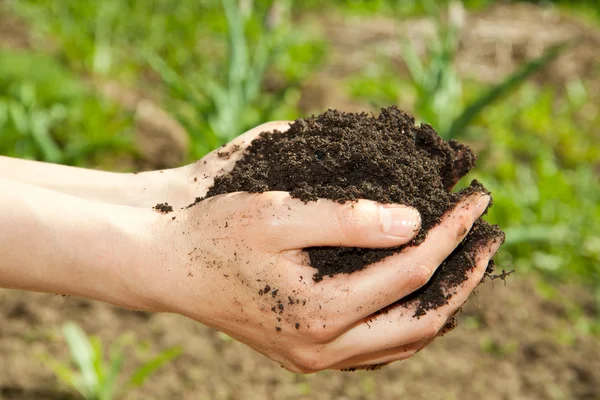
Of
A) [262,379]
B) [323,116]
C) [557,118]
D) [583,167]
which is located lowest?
[262,379]

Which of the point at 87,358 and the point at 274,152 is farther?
the point at 87,358

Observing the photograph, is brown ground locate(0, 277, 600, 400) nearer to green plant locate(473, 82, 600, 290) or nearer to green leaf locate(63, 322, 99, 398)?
green leaf locate(63, 322, 99, 398)

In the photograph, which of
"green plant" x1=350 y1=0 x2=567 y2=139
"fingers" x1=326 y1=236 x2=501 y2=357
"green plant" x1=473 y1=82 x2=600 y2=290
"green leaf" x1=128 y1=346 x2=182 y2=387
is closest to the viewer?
"fingers" x1=326 y1=236 x2=501 y2=357

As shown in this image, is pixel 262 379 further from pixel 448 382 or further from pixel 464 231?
pixel 464 231

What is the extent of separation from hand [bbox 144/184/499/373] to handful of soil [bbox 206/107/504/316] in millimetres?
30

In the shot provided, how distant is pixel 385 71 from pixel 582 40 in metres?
1.99

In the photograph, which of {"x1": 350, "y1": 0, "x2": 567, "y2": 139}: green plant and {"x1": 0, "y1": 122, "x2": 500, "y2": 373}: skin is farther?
{"x1": 350, "y1": 0, "x2": 567, "y2": 139}: green plant

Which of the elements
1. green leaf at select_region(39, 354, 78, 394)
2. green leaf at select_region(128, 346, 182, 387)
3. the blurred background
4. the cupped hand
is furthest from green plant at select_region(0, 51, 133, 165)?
the cupped hand

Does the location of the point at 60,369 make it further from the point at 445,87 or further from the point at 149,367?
the point at 445,87

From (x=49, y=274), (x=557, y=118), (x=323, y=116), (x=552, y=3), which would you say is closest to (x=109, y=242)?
(x=49, y=274)

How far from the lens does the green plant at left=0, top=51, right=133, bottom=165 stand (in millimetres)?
2699

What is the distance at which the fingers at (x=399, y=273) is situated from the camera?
3.57 ft

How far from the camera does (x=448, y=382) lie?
1.99 metres

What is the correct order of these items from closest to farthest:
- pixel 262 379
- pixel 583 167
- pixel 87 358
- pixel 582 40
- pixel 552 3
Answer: pixel 87 358, pixel 262 379, pixel 583 167, pixel 582 40, pixel 552 3
